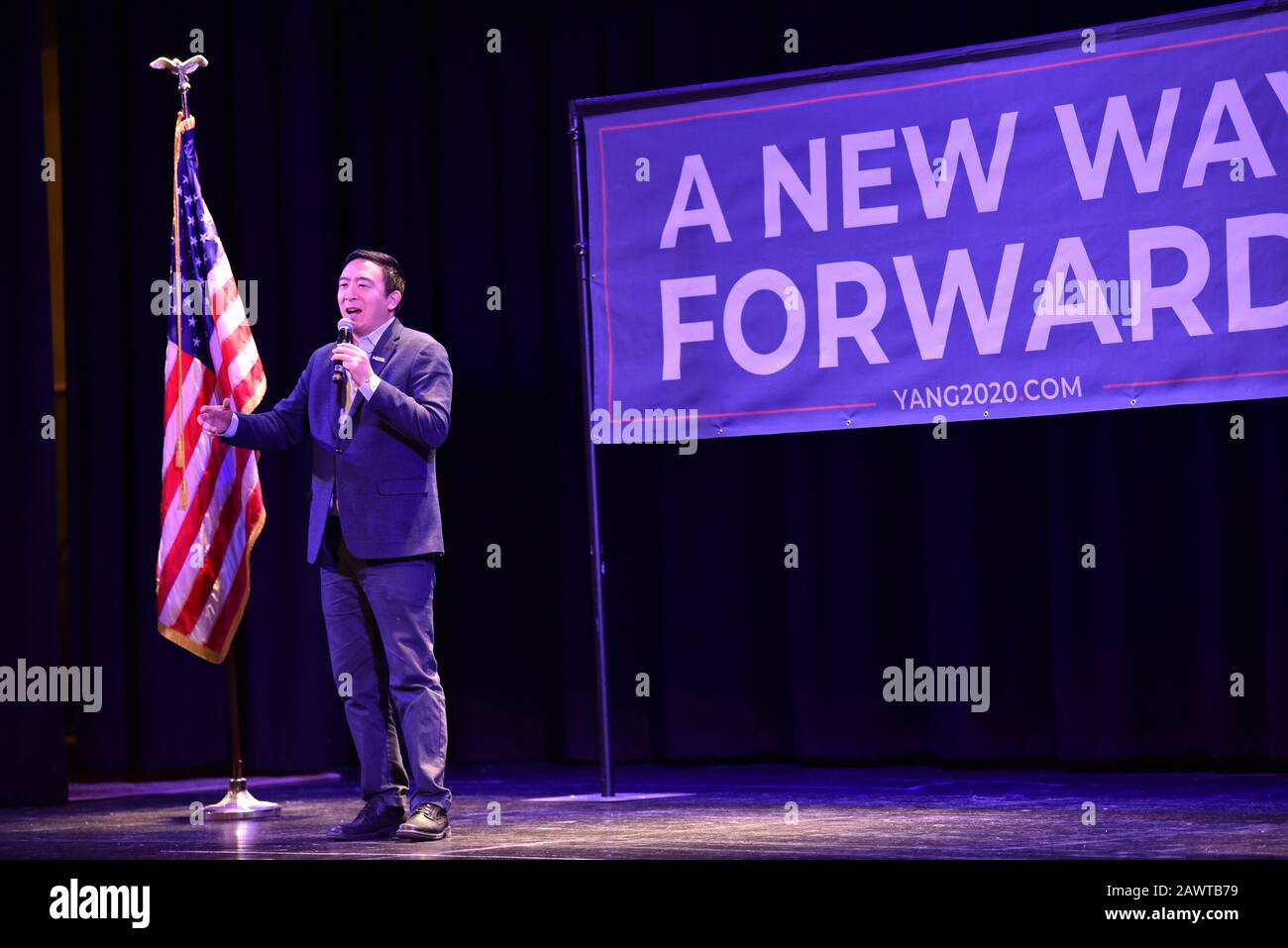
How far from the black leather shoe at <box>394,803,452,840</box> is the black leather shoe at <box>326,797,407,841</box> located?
2.9 inches

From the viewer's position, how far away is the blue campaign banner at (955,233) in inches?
178

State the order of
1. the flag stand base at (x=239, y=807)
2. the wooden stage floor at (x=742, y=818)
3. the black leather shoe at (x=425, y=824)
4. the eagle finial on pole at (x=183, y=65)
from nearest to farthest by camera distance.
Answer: the wooden stage floor at (x=742, y=818) < the black leather shoe at (x=425, y=824) < the flag stand base at (x=239, y=807) < the eagle finial on pole at (x=183, y=65)

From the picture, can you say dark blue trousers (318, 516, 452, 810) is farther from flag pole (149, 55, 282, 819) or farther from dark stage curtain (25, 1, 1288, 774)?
dark stage curtain (25, 1, 1288, 774)

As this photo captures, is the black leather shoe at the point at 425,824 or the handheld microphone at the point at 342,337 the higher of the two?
the handheld microphone at the point at 342,337

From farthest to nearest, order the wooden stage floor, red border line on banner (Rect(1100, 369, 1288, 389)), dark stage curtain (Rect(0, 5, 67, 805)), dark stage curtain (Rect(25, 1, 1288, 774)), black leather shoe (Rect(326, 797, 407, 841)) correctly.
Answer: dark stage curtain (Rect(25, 1, 1288, 774)) < dark stage curtain (Rect(0, 5, 67, 805)) < red border line on banner (Rect(1100, 369, 1288, 389)) < black leather shoe (Rect(326, 797, 407, 841)) < the wooden stage floor

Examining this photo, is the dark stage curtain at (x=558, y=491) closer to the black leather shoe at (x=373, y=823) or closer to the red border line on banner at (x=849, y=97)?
the red border line on banner at (x=849, y=97)

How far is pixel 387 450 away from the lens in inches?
159

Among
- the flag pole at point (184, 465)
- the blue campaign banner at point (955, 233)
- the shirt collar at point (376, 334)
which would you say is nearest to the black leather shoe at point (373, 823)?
the flag pole at point (184, 465)

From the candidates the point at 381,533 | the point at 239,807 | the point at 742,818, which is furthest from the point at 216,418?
the point at 742,818

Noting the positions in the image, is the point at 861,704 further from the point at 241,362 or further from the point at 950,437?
the point at 241,362

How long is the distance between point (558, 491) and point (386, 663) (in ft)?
7.86

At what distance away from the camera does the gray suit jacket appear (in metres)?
3.98

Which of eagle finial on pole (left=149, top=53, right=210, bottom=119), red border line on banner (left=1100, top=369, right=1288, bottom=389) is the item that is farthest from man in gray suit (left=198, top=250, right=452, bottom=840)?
red border line on banner (left=1100, top=369, right=1288, bottom=389)
